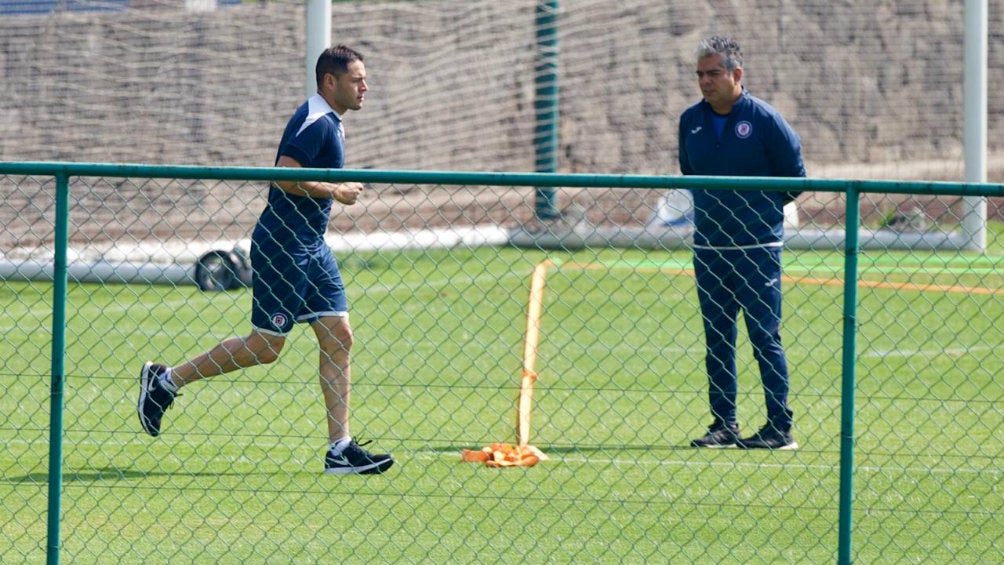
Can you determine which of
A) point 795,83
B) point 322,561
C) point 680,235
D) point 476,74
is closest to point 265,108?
point 476,74

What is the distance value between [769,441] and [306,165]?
8.20 feet

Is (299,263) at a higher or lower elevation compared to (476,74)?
lower

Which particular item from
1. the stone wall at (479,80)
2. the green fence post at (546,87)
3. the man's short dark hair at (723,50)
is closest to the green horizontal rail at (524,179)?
the man's short dark hair at (723,50)

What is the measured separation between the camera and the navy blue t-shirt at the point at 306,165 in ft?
21.1

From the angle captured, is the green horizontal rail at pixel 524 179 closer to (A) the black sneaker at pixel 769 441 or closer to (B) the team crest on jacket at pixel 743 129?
(B) the team crest on jacket at pixel 743 129

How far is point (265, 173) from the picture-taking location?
190 inches

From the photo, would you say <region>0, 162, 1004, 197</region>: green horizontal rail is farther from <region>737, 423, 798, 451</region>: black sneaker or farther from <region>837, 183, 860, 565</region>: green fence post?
<region>737, 423, 798, 451</region>: black sneaker

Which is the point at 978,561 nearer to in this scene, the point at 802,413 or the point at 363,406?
the point at 802,413

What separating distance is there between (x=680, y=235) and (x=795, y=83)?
132 inches

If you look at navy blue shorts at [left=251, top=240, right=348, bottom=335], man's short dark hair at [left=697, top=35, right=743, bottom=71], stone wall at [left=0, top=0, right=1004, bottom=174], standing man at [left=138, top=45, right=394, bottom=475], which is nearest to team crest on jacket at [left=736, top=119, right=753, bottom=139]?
man's short dark hair at [left=697, top=35, right=743, bottom=71]

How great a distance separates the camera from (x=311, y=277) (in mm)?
6574

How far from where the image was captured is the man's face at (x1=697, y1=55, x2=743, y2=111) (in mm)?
7125

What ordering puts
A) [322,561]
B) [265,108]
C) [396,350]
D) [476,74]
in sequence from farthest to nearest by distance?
[476,74] < [265,108] < [396,350] < [322,561]

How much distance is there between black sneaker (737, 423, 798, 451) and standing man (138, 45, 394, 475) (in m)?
1.73
